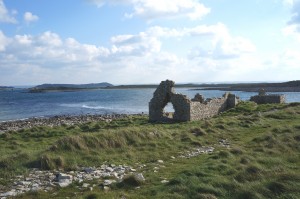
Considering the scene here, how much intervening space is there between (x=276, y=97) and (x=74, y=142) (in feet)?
128

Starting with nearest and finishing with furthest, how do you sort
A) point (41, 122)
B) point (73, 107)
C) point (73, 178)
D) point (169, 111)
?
point (73, 178) → point (41, 122) → point (169, 111) → point (73, 107)

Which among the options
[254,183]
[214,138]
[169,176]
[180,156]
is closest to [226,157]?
[180,156]

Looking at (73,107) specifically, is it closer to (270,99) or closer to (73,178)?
(270,99)

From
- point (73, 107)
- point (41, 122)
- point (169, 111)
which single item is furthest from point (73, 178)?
point (73, 107)

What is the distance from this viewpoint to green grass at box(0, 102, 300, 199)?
418 inches

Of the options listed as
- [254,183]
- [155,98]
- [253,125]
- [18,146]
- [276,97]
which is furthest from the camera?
[276,97]

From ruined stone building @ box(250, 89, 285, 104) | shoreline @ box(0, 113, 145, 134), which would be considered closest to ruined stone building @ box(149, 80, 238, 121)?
shoreline @ box(0, 113, 145, 134)

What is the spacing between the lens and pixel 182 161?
15.8 m

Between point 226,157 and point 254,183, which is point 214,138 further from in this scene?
point 254,183

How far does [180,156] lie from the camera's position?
17.0 meters

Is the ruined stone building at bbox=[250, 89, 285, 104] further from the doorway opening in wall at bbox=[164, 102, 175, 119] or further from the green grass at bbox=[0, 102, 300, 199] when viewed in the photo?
the green grass at bbox=[0, 102, 300, 199]

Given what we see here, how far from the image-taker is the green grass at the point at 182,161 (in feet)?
34.8

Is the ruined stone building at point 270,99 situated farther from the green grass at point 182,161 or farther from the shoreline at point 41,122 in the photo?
the green grass at point 182,161

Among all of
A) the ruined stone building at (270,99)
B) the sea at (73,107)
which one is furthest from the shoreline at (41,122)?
the ruined stone building at (270,99)
